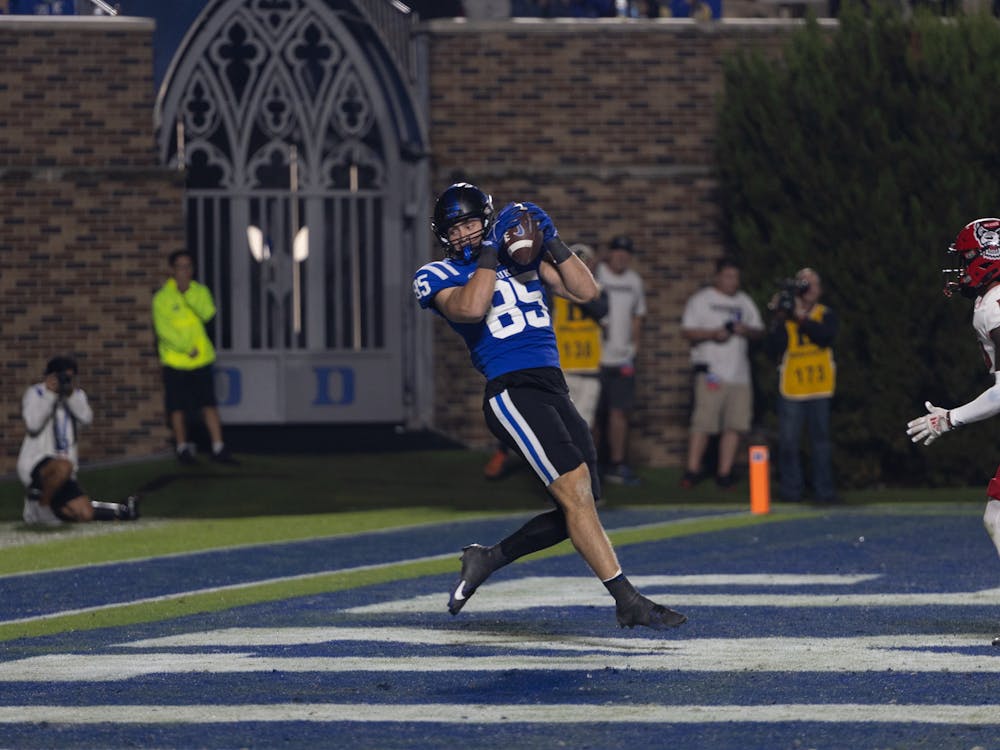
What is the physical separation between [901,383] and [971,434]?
791 mm

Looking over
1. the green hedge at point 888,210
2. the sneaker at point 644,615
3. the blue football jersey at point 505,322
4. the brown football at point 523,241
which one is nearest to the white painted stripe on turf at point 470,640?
the sneaker at point 644,615

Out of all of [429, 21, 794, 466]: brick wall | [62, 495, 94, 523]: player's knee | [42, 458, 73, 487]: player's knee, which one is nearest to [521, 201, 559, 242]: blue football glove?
[42, 458, 73, 487]: player's knee

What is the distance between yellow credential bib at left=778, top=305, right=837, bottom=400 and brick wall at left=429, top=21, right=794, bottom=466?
322 cm

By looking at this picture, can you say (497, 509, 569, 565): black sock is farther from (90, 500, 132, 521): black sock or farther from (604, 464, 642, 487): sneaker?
(604, 464, 642, 487): sneaker

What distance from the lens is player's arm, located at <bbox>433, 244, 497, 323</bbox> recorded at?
9227 millimetres

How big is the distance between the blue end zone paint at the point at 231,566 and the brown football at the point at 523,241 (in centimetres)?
357

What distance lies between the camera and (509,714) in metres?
7.51

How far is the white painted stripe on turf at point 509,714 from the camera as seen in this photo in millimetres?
7359

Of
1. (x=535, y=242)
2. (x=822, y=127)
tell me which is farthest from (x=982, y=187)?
(x=535, y=242)

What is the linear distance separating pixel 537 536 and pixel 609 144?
510 inches

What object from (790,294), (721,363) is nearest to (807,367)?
(790,294)

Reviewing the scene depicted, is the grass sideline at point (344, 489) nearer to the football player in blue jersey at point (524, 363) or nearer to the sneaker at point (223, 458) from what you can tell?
the sneaker at point (223, 458)

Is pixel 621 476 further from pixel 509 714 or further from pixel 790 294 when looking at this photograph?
pixel 509 714

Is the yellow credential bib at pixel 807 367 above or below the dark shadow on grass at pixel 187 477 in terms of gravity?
above
